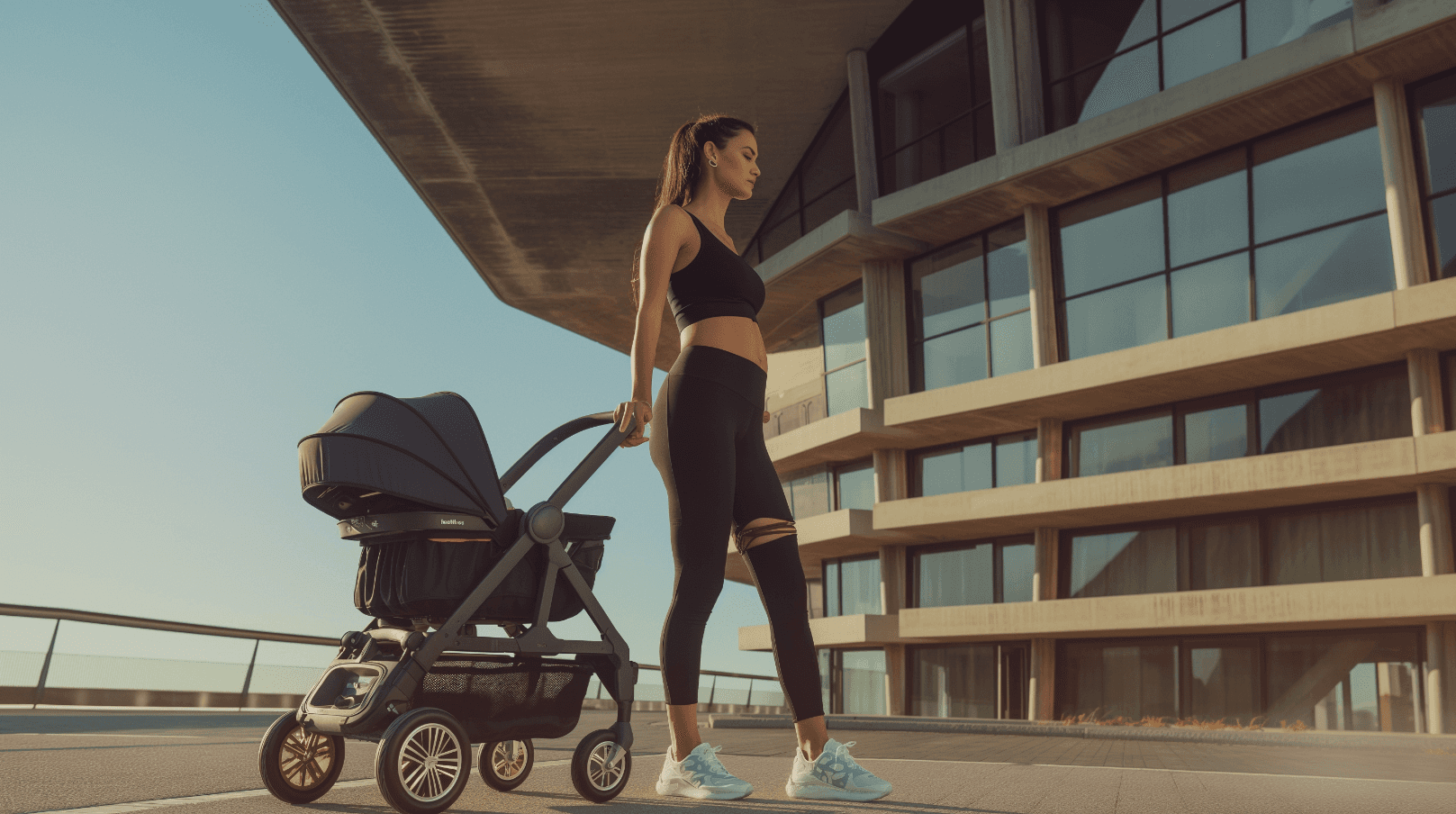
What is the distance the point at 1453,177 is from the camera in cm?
1585

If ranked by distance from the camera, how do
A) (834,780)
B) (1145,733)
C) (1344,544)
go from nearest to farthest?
(834,780) < (1145,733) < (1344,544)

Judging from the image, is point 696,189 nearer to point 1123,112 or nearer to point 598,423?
point 598,423

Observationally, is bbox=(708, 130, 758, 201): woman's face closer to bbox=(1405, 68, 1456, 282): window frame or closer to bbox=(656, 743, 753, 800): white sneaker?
bbox=(656, 743, 753, 800): white sneaker

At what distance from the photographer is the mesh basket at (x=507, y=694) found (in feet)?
11.2

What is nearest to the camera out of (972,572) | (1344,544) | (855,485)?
(1344,544)

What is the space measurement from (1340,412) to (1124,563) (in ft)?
14.7

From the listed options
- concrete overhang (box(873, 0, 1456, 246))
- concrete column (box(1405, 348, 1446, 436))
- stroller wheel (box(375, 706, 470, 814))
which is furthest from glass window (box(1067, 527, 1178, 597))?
stroller wheel (box(375, 706, 470, 814))

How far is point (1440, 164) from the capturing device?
16.0 metres

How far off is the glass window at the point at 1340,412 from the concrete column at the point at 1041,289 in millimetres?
3618

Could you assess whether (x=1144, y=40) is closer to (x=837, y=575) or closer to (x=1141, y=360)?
(x=1141, y=360)

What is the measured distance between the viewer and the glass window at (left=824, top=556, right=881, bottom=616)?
2456cm

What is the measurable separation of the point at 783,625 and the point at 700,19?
58.6 ft

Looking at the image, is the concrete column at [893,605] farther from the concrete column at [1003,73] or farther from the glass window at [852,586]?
the concrete column at [1003,73]

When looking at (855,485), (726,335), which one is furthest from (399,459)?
(855,485)
